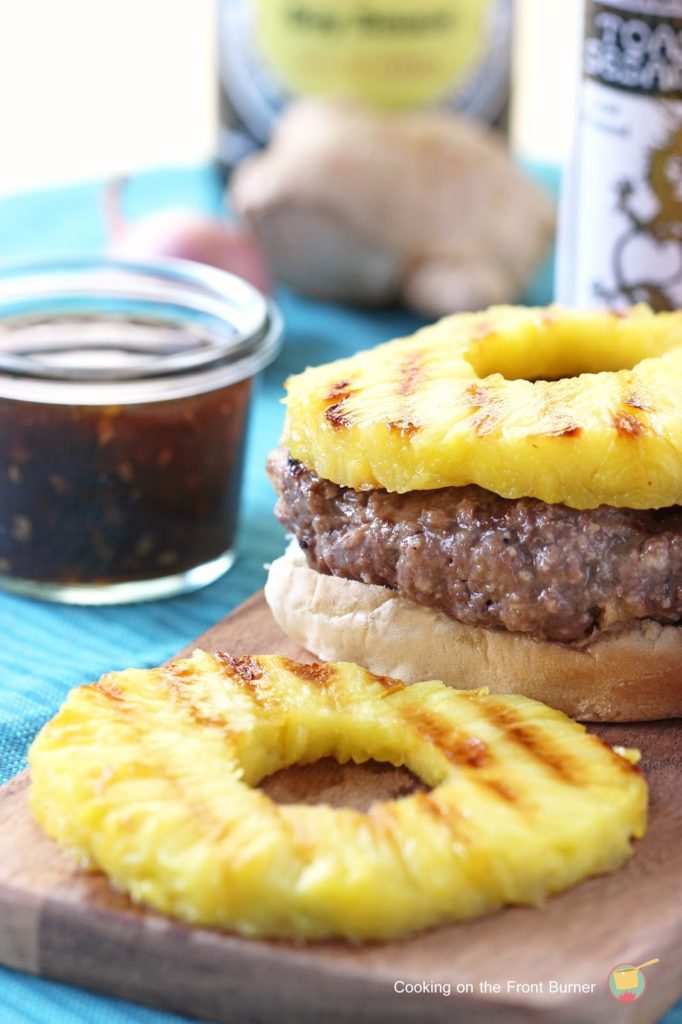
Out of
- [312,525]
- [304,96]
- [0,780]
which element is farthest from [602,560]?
[304,96]

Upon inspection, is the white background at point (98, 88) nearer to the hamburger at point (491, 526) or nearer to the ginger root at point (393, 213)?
the ginger root at point (393, 213)

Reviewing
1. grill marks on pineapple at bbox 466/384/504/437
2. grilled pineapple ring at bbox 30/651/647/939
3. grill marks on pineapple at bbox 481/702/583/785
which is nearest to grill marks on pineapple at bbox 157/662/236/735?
grilled pineapple ring at bbox 30/651/647/939

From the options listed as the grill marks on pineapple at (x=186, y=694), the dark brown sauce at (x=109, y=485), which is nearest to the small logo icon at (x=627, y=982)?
the grill marks on pineapple at (x=186, y=694)

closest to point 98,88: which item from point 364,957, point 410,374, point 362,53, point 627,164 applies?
point 362,53

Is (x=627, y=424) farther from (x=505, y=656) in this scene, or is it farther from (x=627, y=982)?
(x=627, y=982)

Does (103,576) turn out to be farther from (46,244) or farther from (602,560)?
(46,244)
